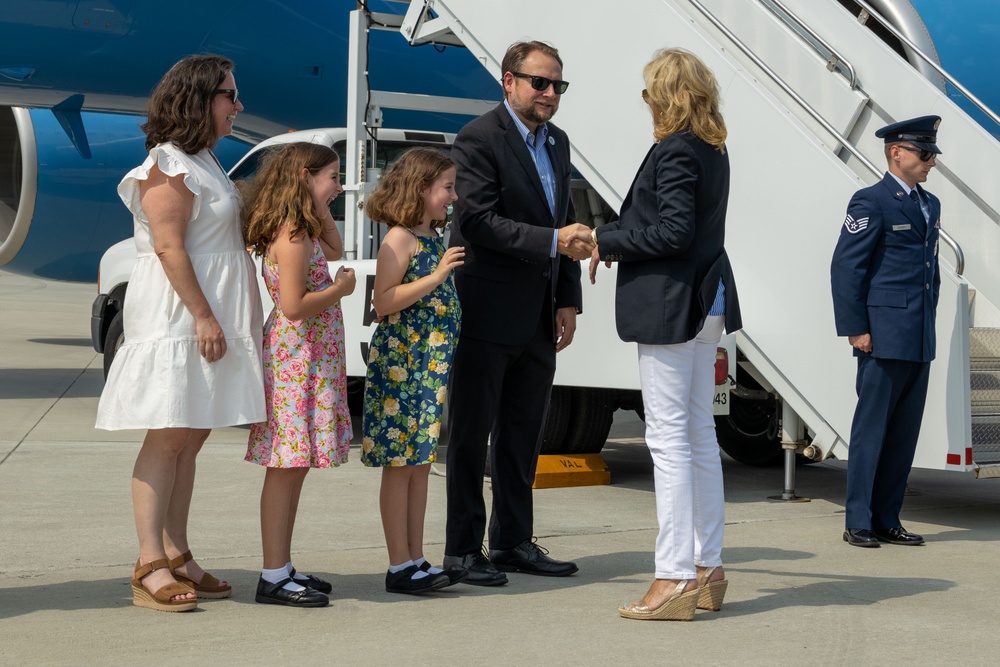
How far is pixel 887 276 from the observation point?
5.41m

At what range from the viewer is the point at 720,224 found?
4059mm

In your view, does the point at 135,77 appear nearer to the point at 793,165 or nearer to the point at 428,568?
the point at 793,165

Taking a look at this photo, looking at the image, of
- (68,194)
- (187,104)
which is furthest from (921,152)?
(68,194)

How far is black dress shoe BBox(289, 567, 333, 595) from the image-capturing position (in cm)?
410

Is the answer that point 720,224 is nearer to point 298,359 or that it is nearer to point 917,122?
point 298,359

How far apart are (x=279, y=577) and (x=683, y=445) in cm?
131

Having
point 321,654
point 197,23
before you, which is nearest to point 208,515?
point 321,654

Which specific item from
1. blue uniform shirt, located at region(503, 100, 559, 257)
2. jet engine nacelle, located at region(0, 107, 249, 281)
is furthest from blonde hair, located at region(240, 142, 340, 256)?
jet engine nacelle, located at region(0, 107, 249, 281)

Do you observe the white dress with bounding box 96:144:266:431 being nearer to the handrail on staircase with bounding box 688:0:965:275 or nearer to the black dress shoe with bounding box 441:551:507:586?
the black dress shoe with bounding box 441:551:507:586

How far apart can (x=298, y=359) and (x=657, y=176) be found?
1.23 meters

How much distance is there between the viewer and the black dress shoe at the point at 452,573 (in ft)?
14.1

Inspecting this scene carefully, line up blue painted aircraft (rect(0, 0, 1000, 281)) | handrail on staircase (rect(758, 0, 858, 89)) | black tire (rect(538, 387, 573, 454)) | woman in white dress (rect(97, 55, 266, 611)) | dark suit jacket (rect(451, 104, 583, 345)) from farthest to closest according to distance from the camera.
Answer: blue painted aircraft (rect(0, 0, 1000, 281))
black tire (rect(538, 387, 573, 454))
handrail on staircase (rect(758, 0, 858, 89))
dark suit jacket (rect(451, 104, 583, 345))
woman in white dress (rect(97, 55, 266, 611))

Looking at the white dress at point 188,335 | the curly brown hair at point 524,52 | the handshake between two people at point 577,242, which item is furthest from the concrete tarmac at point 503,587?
the curly brown hair at point 524,52

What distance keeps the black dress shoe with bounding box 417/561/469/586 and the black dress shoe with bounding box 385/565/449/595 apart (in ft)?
0.12
